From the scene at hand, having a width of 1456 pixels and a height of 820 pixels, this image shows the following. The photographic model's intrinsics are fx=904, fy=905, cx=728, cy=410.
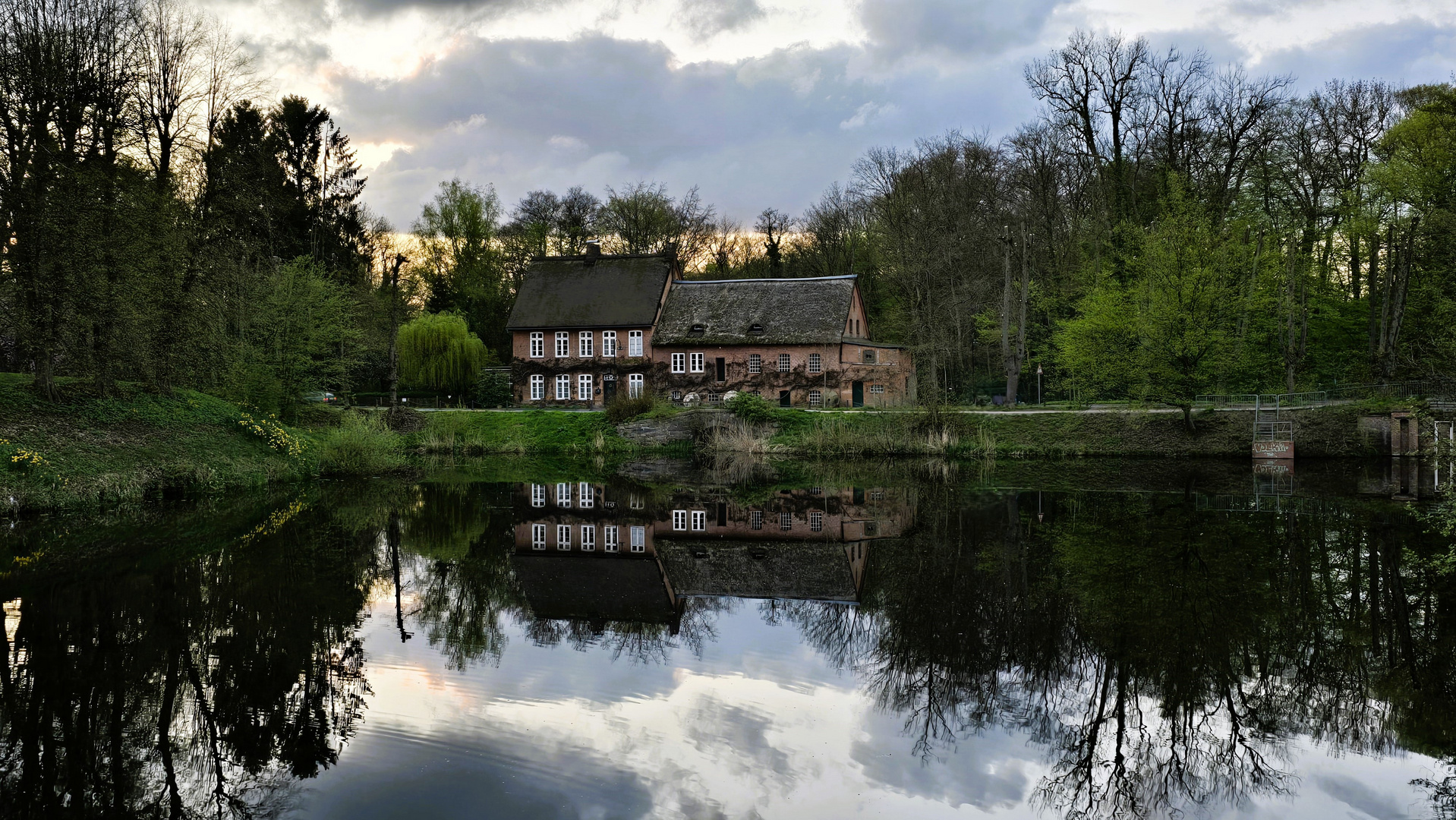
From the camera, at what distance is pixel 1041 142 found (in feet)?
123

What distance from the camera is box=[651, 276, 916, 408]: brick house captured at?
39344 mm

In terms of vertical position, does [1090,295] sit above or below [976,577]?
above

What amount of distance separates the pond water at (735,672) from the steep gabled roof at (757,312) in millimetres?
26119

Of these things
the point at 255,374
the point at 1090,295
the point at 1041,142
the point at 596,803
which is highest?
the point at 1041,142

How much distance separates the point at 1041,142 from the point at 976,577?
103 feet

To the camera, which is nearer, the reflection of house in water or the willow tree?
the reflection of house in water

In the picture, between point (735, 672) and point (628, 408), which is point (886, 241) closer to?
point (628, 408)

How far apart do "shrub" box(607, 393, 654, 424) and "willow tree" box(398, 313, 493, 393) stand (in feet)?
38.3

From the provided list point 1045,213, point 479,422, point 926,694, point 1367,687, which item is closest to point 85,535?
point 926,694

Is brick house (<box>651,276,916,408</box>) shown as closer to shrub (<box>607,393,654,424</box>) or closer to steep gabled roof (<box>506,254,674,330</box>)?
steep gabled roof (<box>506,254,674,330</box>)

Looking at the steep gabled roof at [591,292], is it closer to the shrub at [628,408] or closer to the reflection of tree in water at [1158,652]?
the shrub at [628,408]

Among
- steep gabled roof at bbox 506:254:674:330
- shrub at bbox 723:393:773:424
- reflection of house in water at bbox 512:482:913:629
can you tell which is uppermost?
steep gabled roof at bbox 506:254:674:330

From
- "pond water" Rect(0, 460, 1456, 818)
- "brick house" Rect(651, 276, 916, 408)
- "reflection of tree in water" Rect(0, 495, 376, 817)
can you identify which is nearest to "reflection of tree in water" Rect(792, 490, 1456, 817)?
"pond water" Rect(0, 460, 1456, 818)

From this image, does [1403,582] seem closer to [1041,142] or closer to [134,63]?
[134,63]
